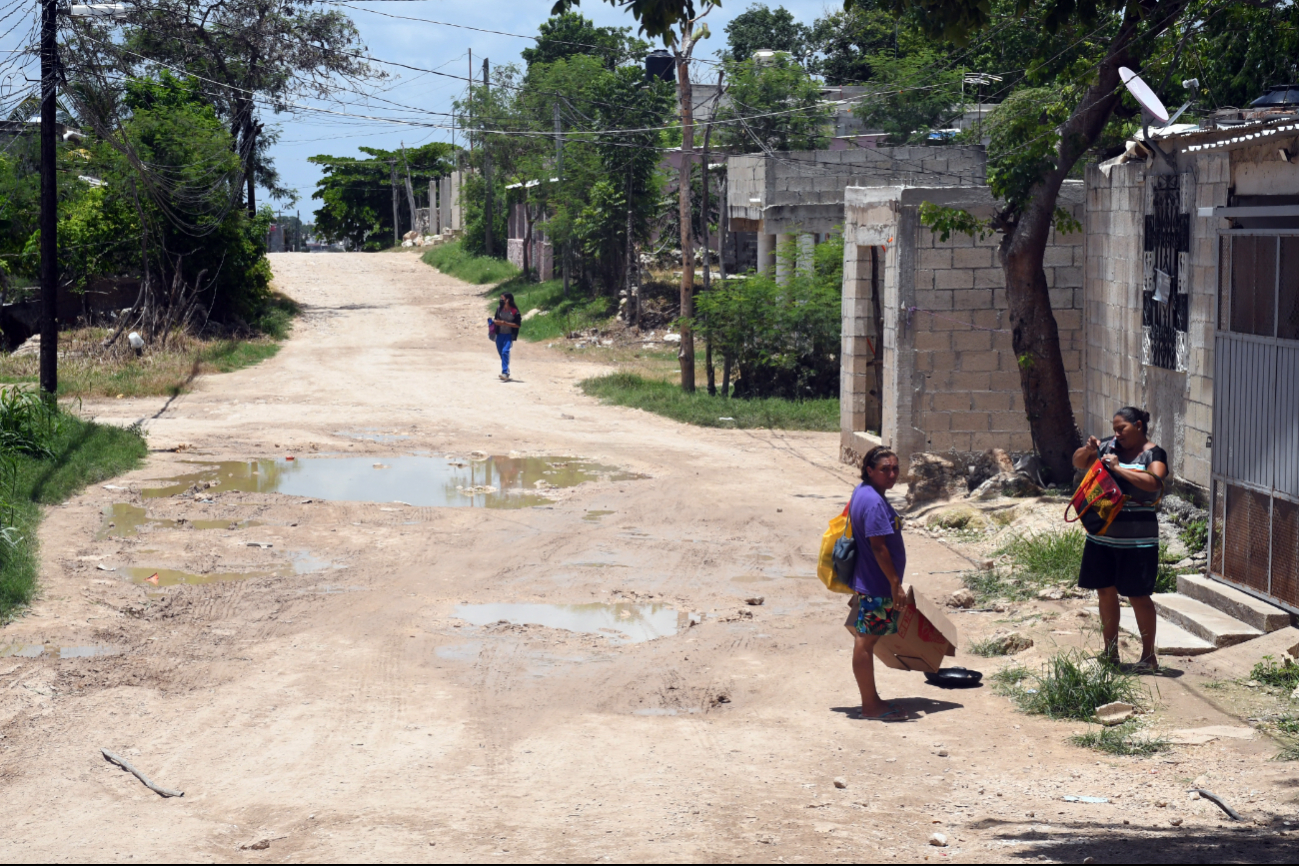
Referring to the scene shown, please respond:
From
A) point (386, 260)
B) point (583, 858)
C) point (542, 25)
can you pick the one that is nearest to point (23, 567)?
point (583, 858)

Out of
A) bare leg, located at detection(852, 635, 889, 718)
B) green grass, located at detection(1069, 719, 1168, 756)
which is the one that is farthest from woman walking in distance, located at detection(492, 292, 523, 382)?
green grass, located at detection(1069, 719, 1168, 756)

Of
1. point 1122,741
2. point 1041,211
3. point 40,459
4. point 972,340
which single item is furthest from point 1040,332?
point 40,459

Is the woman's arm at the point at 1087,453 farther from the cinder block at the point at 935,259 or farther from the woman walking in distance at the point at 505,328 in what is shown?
the woman walking in distance at the point at 505,328

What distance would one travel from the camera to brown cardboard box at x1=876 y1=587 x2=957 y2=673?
675 cm

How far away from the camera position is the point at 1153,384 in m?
10.4

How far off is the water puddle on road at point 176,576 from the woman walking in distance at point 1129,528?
6.39m

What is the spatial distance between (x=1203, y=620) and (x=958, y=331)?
606 cm

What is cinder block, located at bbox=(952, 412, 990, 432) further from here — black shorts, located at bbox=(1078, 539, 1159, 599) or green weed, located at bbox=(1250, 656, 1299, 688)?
green weed, located at bbox=(1250, 656, 1299, 688)

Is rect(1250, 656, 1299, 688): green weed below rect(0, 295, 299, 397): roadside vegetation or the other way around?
below

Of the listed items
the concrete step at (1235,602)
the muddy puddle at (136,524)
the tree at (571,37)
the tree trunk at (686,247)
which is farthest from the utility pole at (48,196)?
the tree at (571,37)

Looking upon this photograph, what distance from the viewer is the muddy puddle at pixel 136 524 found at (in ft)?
38.1

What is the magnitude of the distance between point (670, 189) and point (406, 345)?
10180mm

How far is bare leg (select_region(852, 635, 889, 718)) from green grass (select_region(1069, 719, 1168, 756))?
98 cm

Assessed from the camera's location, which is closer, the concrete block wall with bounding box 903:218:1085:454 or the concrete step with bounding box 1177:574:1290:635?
the concrete step with bounding box 1177:574:1290:635
